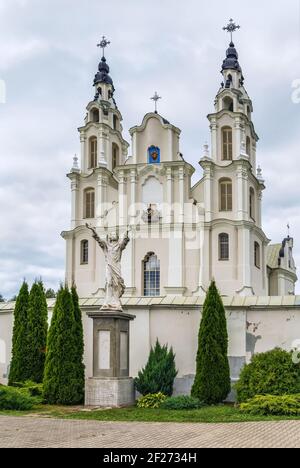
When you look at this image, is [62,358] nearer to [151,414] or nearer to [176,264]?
[151,414]

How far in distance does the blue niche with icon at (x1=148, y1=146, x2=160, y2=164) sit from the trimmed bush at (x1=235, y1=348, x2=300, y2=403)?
23.8m

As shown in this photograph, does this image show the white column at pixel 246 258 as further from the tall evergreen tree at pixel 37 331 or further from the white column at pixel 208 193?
the tall evergreen tree at pixel 37 331

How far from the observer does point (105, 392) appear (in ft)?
51.5

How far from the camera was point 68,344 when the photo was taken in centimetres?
1666

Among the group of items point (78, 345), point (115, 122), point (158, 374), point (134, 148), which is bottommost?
point (158, 374)

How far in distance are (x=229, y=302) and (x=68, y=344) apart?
4.88 metres

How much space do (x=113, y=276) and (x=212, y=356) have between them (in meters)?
3.46

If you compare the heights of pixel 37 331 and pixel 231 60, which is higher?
pixel 231 60

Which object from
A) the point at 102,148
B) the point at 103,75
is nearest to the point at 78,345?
the point at 102,148

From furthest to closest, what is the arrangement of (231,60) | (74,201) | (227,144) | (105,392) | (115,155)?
1. (231,60)
2. (115,155)
3. (74,201)
4. (227,144)
5. (105,392)

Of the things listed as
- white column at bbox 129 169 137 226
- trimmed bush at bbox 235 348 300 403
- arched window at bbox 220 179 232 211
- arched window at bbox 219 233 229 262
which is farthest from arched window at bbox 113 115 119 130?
trimmed bush at bbox 235 348 300 403

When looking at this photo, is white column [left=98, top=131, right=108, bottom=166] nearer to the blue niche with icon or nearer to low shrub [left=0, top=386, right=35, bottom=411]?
the blue niche with icon
